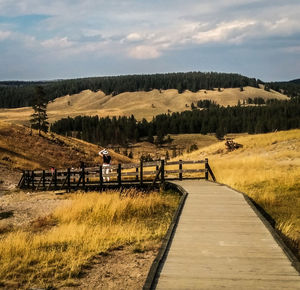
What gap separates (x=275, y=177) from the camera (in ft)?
65.7

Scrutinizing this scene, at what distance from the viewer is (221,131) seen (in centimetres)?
14475

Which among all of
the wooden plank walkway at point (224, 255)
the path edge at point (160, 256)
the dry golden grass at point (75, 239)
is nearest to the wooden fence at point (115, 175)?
the dry golden grass at point (75, 239)

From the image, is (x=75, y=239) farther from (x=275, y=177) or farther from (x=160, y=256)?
(x=275, y=177)

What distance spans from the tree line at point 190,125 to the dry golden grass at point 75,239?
11898 centimetres

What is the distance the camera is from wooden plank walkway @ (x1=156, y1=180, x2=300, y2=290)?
6.26 meters

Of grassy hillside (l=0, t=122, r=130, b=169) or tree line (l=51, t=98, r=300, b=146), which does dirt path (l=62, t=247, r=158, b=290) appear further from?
Answer: tree line (l=51, t=98, r=300, b=146)

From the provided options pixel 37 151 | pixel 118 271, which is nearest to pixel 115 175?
pixel 118 271

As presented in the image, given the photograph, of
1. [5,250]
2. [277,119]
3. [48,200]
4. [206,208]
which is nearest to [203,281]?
[5,250]

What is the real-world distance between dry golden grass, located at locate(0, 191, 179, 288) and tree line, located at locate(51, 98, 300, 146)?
119 metres

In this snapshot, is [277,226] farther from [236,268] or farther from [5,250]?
[5,250]

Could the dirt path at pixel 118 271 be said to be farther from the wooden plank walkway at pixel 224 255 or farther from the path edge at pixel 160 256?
the wooden plank walkway at pixel 224 255

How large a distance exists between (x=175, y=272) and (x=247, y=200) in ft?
24.2

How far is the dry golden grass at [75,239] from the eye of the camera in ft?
26.0

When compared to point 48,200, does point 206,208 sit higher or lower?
higher
